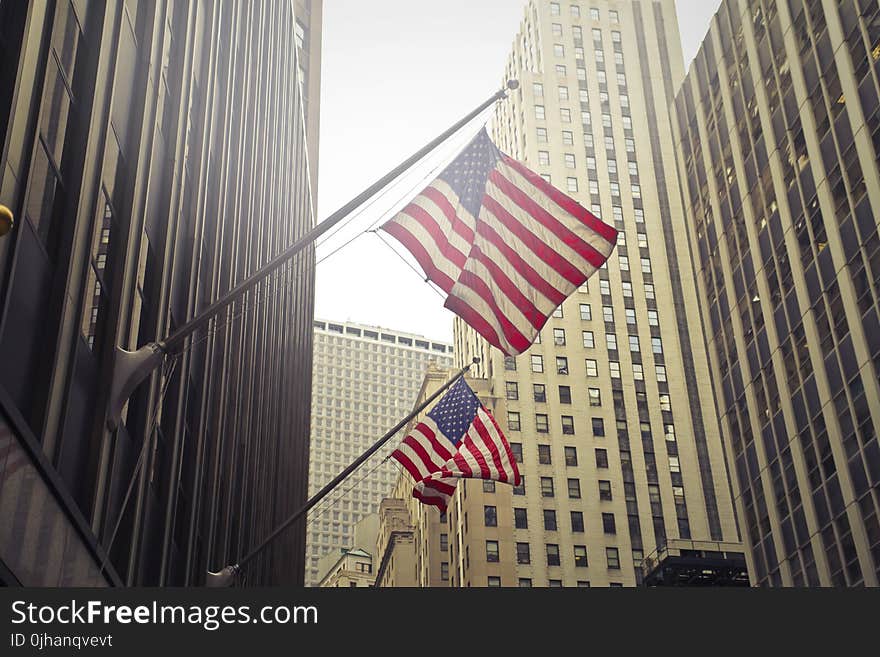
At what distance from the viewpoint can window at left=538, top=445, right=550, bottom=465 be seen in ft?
314

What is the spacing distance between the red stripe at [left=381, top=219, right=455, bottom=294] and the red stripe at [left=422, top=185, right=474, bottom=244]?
Answer: 2.56 feet

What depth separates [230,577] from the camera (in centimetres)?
2583

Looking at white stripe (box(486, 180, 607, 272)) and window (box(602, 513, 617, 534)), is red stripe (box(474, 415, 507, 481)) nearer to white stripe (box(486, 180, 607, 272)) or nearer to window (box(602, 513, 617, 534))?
white stripe (box(486, 180, 607, 272))

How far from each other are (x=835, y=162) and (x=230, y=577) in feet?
96.1

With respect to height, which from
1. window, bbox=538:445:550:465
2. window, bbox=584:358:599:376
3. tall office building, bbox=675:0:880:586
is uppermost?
window, bbox=584:358:599:376

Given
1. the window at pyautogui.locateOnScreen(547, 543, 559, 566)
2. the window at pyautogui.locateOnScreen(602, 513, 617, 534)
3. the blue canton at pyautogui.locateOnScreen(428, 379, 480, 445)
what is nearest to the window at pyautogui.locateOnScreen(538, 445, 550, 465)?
the window at pyautogui.locateOnScreen(602, 513, 617, 534)

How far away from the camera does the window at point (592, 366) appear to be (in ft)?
332

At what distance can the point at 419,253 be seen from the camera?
1883cm

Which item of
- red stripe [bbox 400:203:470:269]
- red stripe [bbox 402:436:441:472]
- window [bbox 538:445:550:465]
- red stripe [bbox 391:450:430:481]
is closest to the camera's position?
red stripe [bbox 400:203:470:269]

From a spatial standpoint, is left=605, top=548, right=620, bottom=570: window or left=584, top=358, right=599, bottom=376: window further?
left=584, top=358, right=599, bottom=376: window

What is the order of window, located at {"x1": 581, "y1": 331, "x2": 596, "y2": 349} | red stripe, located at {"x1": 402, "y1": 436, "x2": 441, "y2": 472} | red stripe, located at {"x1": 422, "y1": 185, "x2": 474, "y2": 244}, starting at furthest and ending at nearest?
window, located at {"x1": 581, "y1": 331, "x2": 596, "y2": 349}
red stripe, located at {"x1": 402, "y1": 436, "x2": 441, "y2": 472}
red stripe, located at {"x1": 422, "y1": 185, "x2": 474, "y2": 244}

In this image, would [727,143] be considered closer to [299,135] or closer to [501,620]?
[299,135]

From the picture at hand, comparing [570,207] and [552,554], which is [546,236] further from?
[552,554]

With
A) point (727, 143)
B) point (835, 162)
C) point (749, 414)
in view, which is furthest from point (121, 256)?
point (727, 143)
